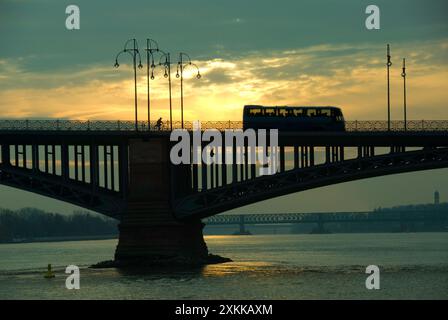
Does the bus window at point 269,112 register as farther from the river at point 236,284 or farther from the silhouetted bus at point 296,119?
the river at point 236,284

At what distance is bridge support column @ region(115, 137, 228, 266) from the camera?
132 metres

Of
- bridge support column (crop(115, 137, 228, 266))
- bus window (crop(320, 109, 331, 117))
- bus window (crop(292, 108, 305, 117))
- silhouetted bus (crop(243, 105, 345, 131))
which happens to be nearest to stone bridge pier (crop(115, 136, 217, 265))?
bridge support column (crop(115, 137, 228, 266))

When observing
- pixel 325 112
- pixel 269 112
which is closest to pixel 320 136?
pixel 325 112

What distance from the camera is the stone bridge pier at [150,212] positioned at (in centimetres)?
13225

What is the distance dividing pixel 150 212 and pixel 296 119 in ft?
55.2

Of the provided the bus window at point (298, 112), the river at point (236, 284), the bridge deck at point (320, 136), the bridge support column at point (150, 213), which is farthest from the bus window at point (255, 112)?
the river at point (236, 284)

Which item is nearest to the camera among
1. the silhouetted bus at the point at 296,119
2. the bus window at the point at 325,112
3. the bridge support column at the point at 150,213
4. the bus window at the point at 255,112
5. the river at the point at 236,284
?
the river at the point at 236,284

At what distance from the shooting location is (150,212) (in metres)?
133

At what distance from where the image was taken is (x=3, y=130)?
135375 mm

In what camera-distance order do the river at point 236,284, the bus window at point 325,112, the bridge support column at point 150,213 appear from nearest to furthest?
the river at point 236,284
the bridge support column at point 150,213
the bus window at point 325,112

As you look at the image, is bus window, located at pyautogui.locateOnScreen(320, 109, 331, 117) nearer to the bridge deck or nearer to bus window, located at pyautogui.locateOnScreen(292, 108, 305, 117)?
bus window, located at pyautogui.locateOnScreen(292, 108, 305, 117)

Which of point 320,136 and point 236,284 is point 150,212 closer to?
point 320,136

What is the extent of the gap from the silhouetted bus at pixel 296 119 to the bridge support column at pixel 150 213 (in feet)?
30.5
